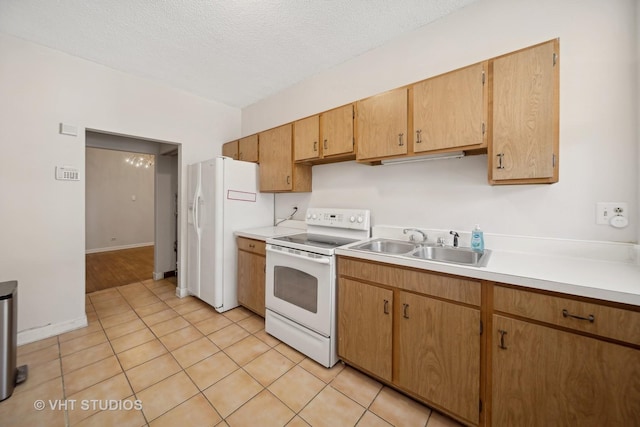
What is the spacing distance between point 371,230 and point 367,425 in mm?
1405

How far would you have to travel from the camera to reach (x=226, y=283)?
2736mm

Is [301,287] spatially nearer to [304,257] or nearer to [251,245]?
[304,257]

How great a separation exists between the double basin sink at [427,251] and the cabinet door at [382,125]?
2.39 feet

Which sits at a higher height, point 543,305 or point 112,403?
point 543,305

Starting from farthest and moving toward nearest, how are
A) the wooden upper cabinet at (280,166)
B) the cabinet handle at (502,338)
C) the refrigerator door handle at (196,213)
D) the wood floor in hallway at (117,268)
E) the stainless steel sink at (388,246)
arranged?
the wood floor in hallway at (117,268) → the refrigerator door handle at (196,213) → the wooden upper cabinet at (280,166) → the stainless steel sink at (388,246) → the cabinet handle at (502,338)

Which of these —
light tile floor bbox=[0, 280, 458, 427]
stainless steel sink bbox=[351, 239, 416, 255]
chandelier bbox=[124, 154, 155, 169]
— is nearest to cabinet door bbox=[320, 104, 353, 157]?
stainless steel sink bbox=[351, 239, 416, 255]

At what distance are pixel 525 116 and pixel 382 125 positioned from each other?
881mm

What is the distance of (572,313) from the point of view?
1.02m

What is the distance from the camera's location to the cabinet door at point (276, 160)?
266cm

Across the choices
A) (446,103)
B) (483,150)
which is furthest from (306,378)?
(446,103)

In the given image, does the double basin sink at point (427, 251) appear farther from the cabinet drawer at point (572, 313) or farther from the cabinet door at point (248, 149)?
the cabinet door at point (248, 149)

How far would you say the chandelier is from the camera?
6.00 metres

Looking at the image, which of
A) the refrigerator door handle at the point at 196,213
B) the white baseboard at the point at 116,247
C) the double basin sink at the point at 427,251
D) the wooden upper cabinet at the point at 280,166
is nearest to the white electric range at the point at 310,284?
the double basin sink at the point at 427,251

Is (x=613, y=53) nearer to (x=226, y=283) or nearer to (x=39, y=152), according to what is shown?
(x=226, y=283)
